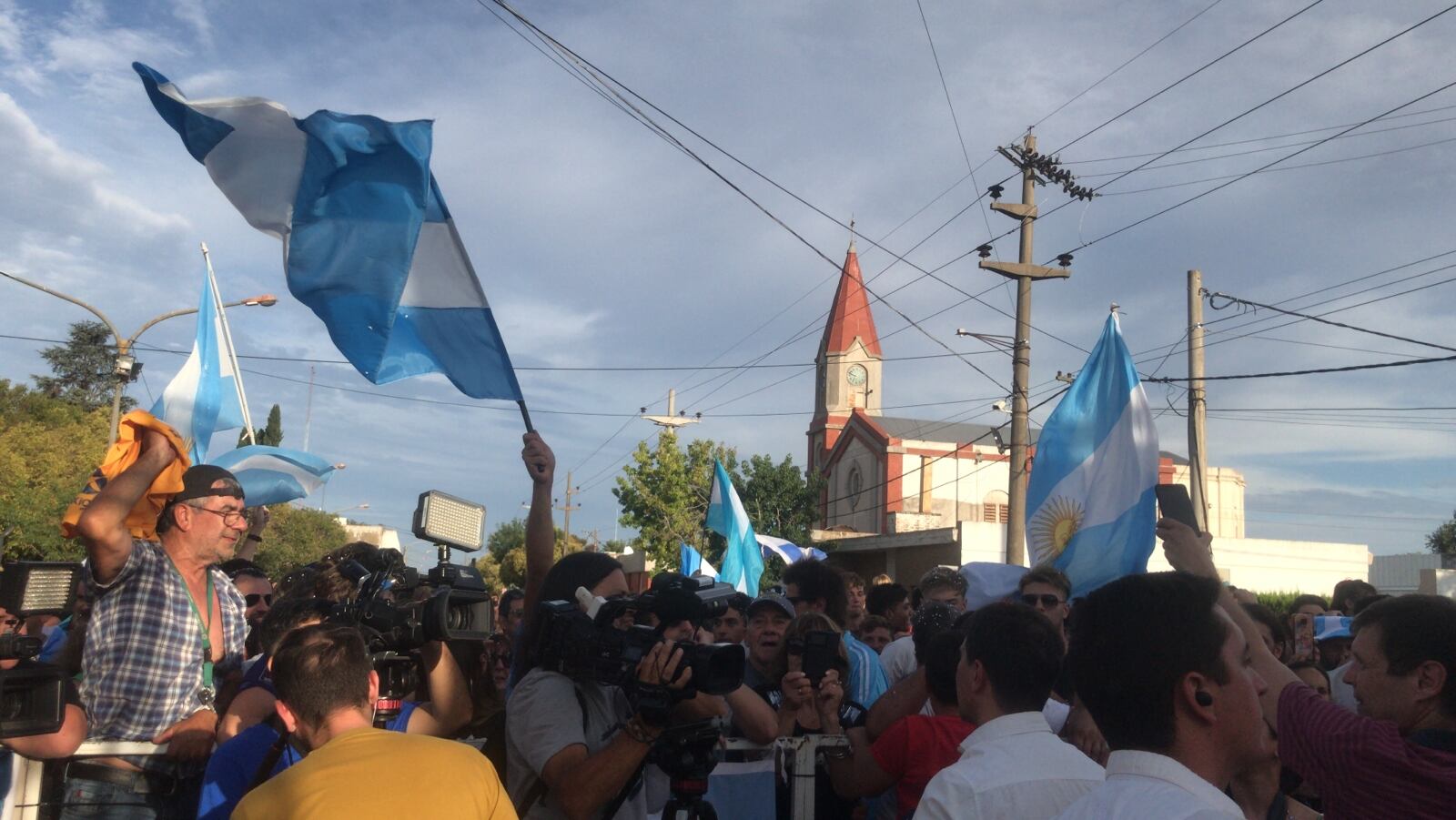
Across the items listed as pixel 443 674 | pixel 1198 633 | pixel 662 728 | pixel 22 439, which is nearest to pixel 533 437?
pixel 443 674

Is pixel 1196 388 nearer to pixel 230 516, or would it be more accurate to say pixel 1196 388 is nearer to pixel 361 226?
pixel 361 226

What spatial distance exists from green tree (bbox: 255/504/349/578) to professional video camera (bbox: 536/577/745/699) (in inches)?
1571

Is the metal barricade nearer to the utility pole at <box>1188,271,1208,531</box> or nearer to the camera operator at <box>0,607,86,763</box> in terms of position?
the camera operator at <box>0,607,86,763</box>

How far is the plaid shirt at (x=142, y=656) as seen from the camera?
3.85 metres

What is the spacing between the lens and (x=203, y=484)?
167 inches

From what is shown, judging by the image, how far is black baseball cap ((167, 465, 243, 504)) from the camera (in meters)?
4.19

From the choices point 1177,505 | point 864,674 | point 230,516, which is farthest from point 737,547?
point 1177,505

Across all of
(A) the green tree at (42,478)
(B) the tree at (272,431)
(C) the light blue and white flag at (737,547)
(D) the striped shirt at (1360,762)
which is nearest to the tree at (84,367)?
(B) the tree at (272,431)

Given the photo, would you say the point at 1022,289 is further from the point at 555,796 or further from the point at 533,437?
the point at 555,796

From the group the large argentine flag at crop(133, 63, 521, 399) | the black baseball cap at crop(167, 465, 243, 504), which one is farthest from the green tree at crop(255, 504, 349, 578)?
the black baseball cap at crop(167, 465, 243, 504)

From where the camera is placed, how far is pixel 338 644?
108 inches

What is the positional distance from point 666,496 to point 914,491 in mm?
15949

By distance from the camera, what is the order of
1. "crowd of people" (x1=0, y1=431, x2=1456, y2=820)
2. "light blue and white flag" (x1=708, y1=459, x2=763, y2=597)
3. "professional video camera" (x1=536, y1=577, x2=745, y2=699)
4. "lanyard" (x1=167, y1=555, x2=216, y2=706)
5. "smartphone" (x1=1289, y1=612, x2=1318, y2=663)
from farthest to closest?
"light blue and white flag" (x1=708, y1=459, x2=763, y2=597) → "smartphone" (x1=1289, y1=612, x2=1318, y2=663) → "lanyard" (x1=167, y1=555, x2=216, y2=706) → "professional video camera" (x1=536, y1=577, x2=745, y2=699) → "crowd of people" (x1=0, y1=431, x2=1456, y2=820)

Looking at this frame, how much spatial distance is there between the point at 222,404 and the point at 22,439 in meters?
23.4
